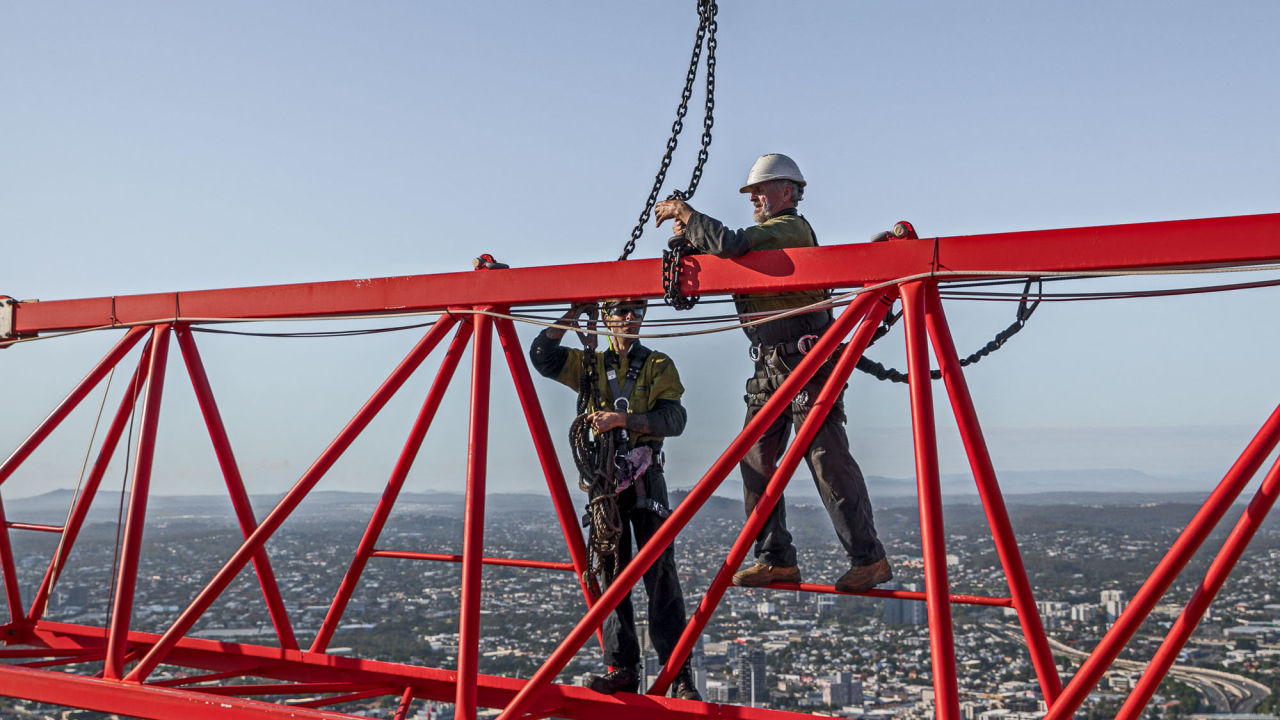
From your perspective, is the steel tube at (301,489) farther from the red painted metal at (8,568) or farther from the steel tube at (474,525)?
the red painted metal at (8,568)

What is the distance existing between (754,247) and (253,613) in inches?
2297

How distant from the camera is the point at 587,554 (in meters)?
7.78

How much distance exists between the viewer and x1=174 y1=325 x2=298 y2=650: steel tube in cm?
905

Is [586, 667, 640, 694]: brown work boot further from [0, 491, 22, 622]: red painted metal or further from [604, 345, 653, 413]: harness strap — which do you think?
[0, 491, 22, 622]: red painted metal

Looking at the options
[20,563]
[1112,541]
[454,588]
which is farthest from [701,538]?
[20,563]

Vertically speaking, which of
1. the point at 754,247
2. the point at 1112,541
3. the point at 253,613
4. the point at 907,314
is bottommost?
the point at 253,613

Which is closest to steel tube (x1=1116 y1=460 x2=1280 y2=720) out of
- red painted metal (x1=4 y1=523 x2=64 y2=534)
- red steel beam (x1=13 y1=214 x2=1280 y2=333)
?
red steel beam (x1=13 y1=214 x2=1280 y2=333)

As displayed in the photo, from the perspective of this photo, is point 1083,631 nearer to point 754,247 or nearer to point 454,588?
point 454,588

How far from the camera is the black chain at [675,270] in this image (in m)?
6.86

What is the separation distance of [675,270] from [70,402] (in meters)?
5.98

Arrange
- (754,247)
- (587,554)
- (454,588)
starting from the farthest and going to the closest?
(454,588), (587,554), (754,247)

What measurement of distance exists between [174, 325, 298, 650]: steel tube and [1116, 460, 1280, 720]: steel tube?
636 centimetres

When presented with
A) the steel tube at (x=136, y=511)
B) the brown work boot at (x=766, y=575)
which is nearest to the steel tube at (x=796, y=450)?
the brown work boot at (x=766, y=575)

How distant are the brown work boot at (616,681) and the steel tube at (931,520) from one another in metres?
2.61
